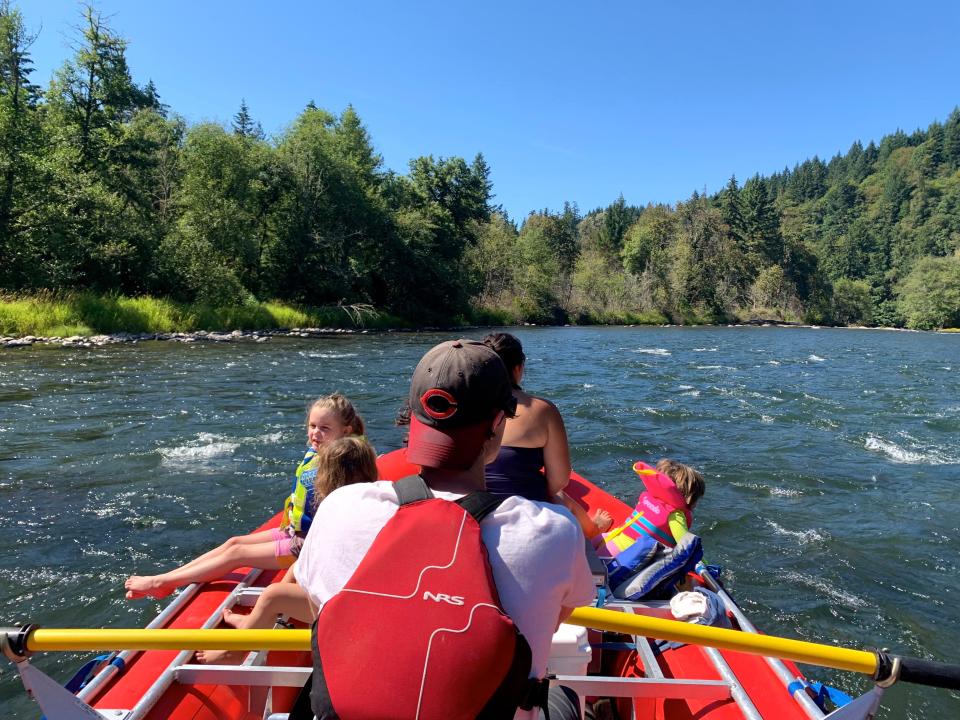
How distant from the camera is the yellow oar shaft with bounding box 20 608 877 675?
1.79m

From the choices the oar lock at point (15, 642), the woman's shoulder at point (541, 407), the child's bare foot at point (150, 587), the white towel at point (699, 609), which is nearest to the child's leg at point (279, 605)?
the child's bare foot at point (150, 587)

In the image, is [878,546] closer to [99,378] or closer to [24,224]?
[99,378]

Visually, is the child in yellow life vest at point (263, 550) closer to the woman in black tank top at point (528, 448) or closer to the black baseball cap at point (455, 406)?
the woman in black tank top at point (528, 448)

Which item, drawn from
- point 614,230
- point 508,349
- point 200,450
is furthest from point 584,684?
point 614,230

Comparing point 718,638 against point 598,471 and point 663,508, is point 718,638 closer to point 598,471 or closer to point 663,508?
point 663,508

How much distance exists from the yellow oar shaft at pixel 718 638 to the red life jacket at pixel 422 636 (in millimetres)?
783

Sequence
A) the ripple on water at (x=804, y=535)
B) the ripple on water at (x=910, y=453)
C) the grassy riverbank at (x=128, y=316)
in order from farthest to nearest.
Result: 1. the grassy riverbank at (x=128, y=316)
2. the ripple on water at (x=910, y=453)
3. the ripple on water at (x=804, y=535)

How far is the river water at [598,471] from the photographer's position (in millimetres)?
4398

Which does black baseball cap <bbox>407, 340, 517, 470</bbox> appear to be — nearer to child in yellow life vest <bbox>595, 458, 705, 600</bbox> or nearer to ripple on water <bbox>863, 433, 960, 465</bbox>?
child in yellow life vest <bbox>595, 458, 705, 600</bbox>

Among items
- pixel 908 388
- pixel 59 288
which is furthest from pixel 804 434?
pixel 59 288

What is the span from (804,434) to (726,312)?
50.1 meters

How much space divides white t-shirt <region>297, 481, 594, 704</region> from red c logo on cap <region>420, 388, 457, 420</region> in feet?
0.55

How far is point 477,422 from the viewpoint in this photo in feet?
4.39

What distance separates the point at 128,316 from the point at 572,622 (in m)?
21.6
